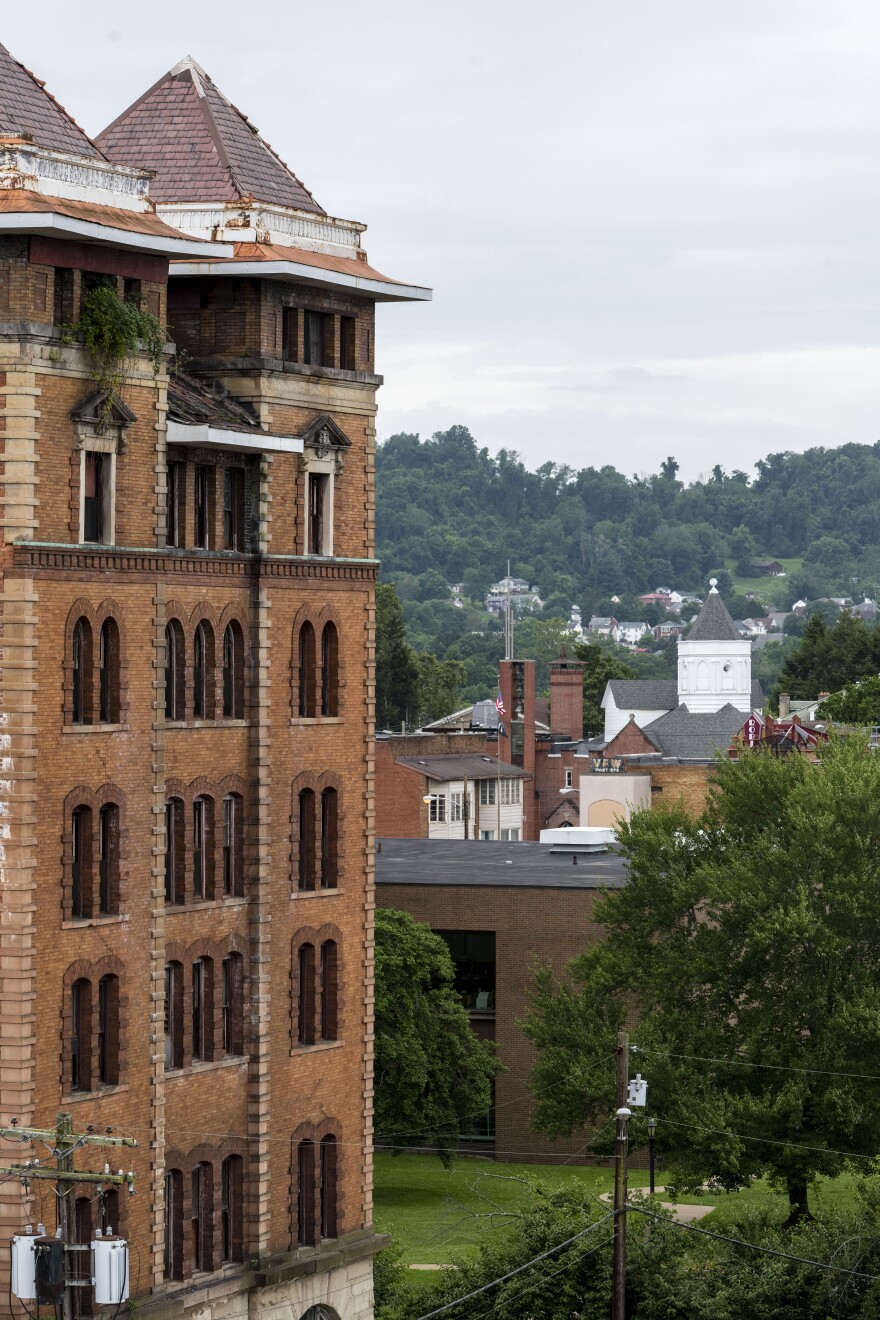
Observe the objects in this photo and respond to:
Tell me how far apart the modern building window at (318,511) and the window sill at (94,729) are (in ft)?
28.3

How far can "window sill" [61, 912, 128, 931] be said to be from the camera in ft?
157

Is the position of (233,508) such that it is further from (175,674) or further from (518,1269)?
(518,1269)

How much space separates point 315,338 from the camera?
A: 5634 cm

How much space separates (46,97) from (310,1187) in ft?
76.4

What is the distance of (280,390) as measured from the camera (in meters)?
54.7

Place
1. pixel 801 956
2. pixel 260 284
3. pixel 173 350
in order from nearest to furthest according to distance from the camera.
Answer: pixel 173 350
pixel 260 284
pixel 801 956

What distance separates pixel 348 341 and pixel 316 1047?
15.3 m

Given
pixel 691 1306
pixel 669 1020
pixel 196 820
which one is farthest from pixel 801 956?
pixel 196 820

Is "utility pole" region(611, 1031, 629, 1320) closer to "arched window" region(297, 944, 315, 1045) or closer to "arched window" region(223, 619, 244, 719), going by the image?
"arched window" region(297, 944, 315, 1045)

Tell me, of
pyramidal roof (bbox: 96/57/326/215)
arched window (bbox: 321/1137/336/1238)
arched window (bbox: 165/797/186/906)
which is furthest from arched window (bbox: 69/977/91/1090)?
pyramidal roof (bbox: 96/57/326/215)

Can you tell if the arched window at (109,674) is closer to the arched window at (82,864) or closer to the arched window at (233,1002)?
the arched window at (82,864)

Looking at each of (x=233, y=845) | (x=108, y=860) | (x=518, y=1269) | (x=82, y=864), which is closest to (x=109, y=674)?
(x=108, y=860)

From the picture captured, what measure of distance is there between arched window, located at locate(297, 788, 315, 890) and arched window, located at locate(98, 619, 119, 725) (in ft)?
25.3

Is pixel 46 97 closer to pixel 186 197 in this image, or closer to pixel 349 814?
pixel 186 197
